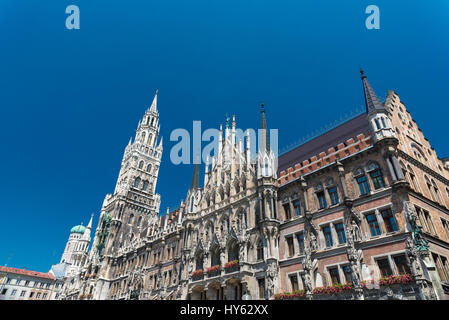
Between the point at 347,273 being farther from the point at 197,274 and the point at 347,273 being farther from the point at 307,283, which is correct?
the point at 197,274

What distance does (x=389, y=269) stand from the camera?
2112 centimetres

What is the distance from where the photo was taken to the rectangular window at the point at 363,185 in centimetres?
2503

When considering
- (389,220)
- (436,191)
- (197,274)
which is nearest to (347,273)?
(389,220)

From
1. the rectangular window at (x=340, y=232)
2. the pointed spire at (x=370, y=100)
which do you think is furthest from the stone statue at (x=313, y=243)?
the pointed spire at (x=370, y=100)

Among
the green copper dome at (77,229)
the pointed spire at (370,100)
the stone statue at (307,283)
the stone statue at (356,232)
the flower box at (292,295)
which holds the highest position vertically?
the green copper dome at (77,229)

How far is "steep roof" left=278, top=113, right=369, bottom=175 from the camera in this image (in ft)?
102

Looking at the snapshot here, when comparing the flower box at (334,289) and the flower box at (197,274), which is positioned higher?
the flower box at (197,274)

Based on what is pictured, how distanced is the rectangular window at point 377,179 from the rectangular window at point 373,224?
8.18 feet

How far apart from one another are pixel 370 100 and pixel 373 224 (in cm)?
1242

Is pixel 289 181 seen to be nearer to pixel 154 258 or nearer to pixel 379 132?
pixel 379 132

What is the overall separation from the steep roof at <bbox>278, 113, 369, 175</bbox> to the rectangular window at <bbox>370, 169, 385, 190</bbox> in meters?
4.79

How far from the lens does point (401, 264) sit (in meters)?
20.7

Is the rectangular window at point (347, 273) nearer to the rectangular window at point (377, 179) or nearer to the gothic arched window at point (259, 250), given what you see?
the rectangular window at point (377, 179)
